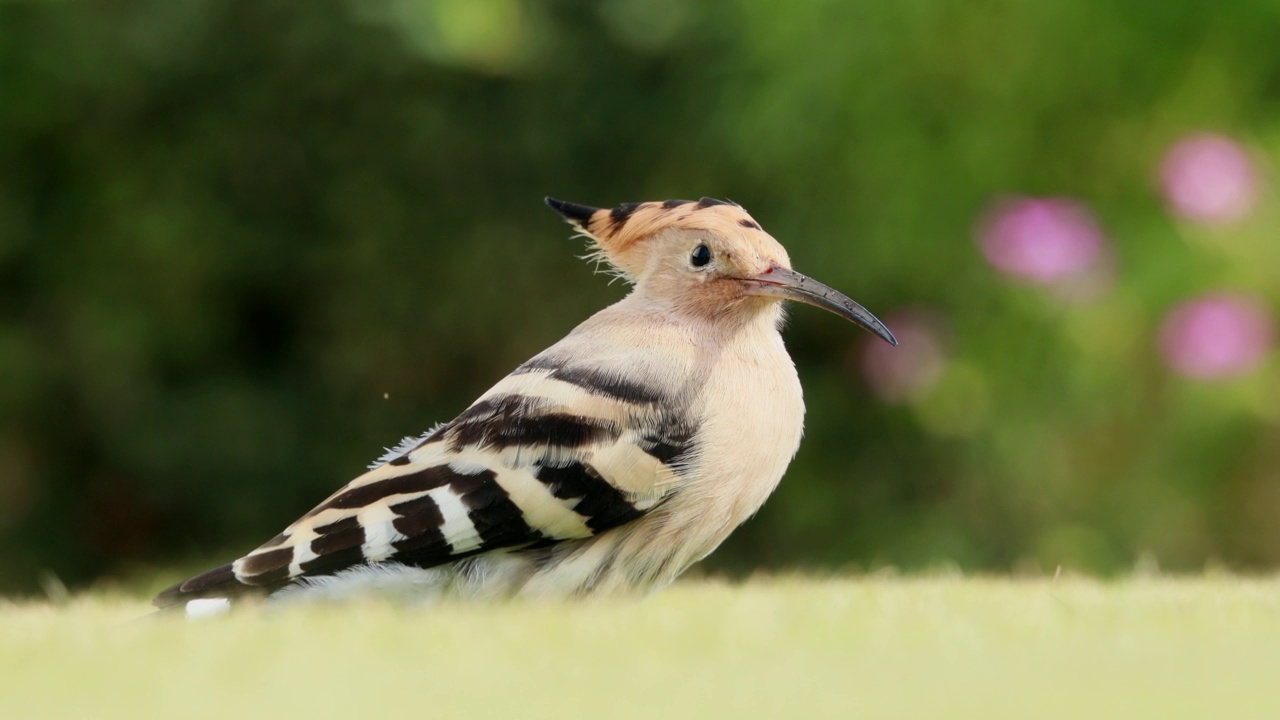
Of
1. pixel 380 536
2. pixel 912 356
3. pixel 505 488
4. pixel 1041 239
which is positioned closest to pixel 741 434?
pixel 505 488

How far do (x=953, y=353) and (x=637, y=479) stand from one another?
3973 millimetres

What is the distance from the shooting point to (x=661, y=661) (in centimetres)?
266

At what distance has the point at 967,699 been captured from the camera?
2.37 m

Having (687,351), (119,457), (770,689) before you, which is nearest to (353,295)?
(119,457)

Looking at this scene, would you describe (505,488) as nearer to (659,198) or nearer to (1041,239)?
(1041,239)

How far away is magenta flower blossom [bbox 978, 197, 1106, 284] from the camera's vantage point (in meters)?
6.59

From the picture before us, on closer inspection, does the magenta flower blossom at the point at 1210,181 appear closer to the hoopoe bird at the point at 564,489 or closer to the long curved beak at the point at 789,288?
the long curved beak at the point at 789,288

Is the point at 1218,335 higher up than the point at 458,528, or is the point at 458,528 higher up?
the point at 1218,335

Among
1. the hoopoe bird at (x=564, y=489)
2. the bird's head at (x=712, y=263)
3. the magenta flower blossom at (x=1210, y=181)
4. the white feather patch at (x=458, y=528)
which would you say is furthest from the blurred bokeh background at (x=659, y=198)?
the white feather patch at (x=458, y=528)

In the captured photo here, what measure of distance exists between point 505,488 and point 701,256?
78 centimetres

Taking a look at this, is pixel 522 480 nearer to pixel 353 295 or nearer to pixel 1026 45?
pixel 1026 45

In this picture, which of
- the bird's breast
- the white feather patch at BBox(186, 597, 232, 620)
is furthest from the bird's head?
the white feather patch at BBox(186, 597, 232, 620)

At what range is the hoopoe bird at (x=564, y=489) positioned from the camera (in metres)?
3.28

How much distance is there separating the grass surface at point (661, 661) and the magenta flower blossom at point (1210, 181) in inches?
131
